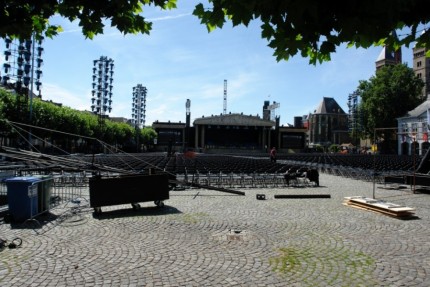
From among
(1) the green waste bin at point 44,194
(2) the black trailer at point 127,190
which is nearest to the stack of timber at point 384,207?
(2) the black trailer at point 127,190

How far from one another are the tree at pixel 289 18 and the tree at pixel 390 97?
71311mm

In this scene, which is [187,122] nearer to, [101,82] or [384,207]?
[101,82]

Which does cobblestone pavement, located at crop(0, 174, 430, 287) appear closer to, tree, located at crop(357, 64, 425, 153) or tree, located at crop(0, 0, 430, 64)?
tree, located at crop(0, 0, 430, 64)

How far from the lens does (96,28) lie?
4.89 m

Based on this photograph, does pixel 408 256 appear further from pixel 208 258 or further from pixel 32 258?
pixel 32 258

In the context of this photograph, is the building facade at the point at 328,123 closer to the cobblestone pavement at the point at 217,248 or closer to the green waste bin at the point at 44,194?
the cobblestone pavement at the point at 217,248

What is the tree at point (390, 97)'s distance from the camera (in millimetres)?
69500

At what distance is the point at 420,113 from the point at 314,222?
69485 mm

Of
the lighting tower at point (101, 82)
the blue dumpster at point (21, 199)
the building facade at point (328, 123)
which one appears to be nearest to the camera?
the blue dumpster at point (21, 199)

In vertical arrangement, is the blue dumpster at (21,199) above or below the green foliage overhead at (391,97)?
below

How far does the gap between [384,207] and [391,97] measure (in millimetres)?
67665

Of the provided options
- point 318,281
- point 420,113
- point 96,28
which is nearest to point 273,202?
point 318,281

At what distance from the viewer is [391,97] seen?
6975 centimetres

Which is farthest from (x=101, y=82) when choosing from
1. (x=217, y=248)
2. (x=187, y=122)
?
(x=217, y=248)
